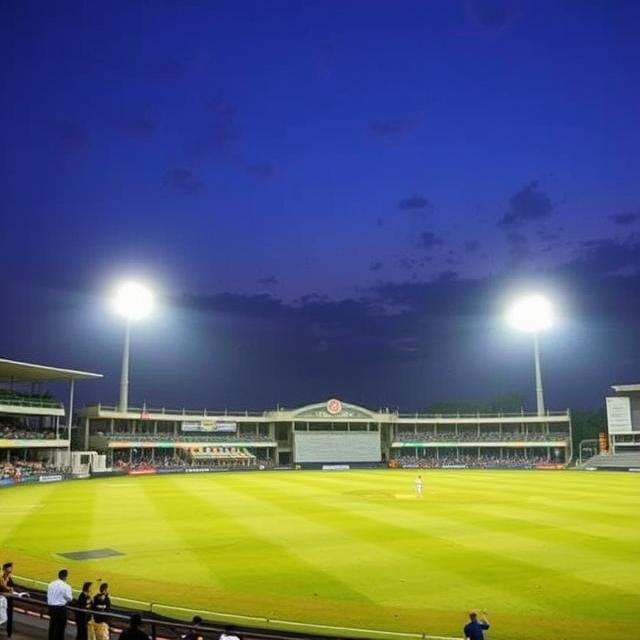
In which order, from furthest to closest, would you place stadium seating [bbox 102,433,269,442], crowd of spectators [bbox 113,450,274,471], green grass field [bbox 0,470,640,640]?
stadium seating [bbox 102,433,269,442]
crowd of spectators [bbox 113,450,274,471]
green grass field [bbox 0,470,640,640]

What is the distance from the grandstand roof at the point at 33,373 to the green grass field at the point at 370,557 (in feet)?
89.6

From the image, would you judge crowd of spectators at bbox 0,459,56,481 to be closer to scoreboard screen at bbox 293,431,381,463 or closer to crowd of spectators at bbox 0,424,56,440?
crowd of spectators at bbox 0,424,56,440

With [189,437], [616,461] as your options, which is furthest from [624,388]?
[189,437]

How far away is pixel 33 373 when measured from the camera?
75.0 metres

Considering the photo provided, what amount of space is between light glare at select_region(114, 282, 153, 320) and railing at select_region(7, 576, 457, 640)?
7032 centimetres

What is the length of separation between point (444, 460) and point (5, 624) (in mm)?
99224

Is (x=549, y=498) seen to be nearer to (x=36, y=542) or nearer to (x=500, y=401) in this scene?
(x=36, y=542)

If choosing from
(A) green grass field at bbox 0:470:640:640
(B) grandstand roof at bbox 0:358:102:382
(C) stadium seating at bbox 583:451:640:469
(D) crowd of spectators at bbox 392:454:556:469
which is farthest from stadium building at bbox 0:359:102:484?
(C) stadium seating at bbox 583:451:640:469

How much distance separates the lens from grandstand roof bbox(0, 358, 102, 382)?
2713 inches

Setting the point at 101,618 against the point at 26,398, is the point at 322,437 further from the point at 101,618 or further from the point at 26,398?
the point at 101,618

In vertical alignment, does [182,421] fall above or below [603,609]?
above

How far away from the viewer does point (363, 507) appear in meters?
40.0

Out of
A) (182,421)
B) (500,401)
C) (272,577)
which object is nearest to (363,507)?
(272,577)

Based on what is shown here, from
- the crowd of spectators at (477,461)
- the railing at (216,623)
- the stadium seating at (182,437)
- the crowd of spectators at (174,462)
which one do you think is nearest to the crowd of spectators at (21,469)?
the crowd of spectators at (174,462)
